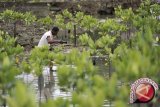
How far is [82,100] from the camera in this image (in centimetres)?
332

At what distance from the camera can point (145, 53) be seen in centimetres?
465

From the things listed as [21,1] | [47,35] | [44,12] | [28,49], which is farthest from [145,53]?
[21,1]

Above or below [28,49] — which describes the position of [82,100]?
above

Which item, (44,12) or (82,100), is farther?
(44,12)

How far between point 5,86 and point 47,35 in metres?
6.09

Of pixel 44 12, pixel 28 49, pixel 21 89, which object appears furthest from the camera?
pixel 44 12

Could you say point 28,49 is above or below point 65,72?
below

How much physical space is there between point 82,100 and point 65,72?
1456mm

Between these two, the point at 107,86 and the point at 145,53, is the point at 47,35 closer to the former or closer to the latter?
the point at 145,53

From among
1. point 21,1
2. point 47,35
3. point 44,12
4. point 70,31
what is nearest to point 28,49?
point 70,31

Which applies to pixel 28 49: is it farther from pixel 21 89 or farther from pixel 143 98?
pixel 21 89

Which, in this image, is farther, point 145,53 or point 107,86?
point 145,53

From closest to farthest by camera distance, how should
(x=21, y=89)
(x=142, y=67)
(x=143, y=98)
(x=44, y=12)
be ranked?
(x=21, y=89)
(x=142, y=67)
(x=143, y=98)
(x=44, y=12)

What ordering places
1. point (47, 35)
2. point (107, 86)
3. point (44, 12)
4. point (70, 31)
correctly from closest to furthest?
point (107, 86)
point (47, 35)
point (70, 31)
point (44, 12)
